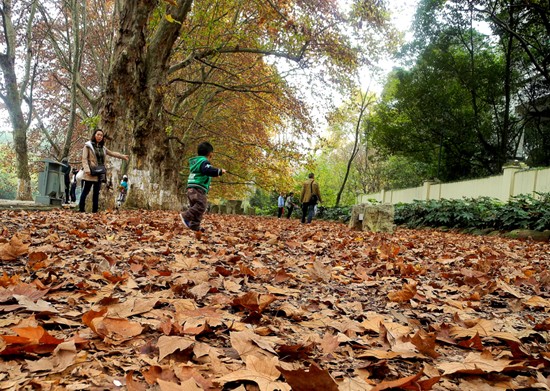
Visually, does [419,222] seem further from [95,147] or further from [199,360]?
[199,360]

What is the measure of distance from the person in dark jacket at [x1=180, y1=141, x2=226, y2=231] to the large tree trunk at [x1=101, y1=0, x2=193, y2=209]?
15.8 ft

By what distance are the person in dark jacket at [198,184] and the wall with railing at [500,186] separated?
9.56 meters

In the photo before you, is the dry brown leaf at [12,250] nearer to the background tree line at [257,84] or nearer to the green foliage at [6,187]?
the background tree line at [257,84]

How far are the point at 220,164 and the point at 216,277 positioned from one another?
19828mm

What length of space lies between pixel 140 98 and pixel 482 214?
10.3 m

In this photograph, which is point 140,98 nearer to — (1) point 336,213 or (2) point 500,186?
(2) point 500,186

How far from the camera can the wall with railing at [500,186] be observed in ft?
42.8

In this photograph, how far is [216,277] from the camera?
112 inches

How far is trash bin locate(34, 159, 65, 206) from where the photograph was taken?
11.9 metres

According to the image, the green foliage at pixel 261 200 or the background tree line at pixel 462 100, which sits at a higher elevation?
the background tree line at pixel 462 100

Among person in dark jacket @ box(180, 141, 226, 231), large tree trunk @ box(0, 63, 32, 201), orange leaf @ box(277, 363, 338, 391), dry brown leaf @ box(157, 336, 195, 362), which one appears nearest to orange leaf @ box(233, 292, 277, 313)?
dry brown leaf @ box(157, 336, 195, 362)

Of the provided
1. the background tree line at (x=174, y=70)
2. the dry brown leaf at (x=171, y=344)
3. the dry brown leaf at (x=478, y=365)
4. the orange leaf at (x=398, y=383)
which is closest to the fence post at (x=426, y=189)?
the background tree line at (x=174, y=70)

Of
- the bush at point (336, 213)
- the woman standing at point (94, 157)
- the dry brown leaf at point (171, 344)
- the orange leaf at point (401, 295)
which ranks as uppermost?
the woman standing at point (94, 157)

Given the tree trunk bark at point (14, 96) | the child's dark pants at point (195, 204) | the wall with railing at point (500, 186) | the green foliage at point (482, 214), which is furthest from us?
the tree trunk bark at point (14, 96)
